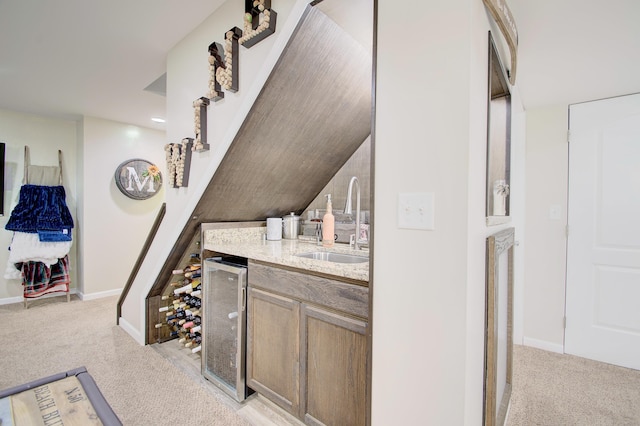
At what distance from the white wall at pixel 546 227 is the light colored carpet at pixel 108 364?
2.63m

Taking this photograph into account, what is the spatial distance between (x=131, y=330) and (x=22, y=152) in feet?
9.08

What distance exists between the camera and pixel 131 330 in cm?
280

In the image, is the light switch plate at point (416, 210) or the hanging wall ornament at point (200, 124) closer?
the light switch plate at point (416, 210)

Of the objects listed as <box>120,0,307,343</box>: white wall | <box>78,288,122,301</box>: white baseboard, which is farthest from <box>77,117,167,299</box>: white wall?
<box>120,0,307,343</box>: white wall

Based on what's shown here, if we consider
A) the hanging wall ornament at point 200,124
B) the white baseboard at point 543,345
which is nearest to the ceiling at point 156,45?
the hanging wall ornament at point 200,124

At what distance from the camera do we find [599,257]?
2.42 m

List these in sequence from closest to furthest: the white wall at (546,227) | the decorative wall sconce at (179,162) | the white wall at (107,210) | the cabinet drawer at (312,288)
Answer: the cabinet drawer at (312,288) → the decorative wall sconce at (179,162) → the white wall at (546,227) → the white wall at (107,210)

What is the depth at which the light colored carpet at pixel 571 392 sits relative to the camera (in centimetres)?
177

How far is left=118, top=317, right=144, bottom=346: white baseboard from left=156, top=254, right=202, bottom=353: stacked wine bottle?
0.63 ft

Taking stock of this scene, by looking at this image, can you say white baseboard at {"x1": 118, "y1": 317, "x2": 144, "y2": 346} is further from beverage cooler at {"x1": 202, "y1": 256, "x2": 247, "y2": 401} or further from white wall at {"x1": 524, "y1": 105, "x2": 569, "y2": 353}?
white wall at {"x1": 524, "y1": 105, "x2": 569, "y2": 353}

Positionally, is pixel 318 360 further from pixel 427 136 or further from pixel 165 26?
pixel 165 26

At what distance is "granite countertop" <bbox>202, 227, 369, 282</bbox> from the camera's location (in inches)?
53.1

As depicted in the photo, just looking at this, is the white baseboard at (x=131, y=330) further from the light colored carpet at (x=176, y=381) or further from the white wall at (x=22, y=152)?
the white wall at (x=22, y=152)

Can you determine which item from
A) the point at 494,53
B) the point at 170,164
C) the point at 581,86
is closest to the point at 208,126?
the point at 170,164
